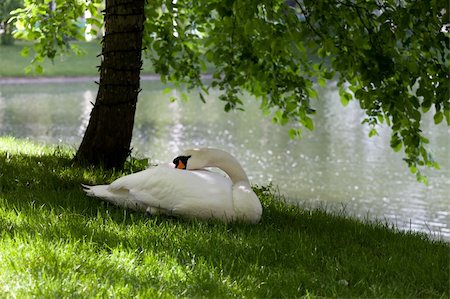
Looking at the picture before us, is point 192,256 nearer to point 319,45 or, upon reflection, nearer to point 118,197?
point 118,197

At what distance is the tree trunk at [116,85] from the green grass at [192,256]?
→ 104 cm

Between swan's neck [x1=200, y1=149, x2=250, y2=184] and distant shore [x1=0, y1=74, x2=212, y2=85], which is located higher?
distant shore [x1=0, y1=74, x2=212, y2=85]

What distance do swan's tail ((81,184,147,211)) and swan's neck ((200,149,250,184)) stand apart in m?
0.65

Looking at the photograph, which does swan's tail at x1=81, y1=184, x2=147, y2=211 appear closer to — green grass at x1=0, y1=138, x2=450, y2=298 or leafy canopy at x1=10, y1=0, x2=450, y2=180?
green grass at x1=0, y1=138, x2=450, y2=298

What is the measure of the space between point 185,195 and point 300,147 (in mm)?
12105

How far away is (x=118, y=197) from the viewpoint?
4.75 metres

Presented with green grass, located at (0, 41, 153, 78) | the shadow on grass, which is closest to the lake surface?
the shadow on grass

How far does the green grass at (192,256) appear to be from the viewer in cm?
321

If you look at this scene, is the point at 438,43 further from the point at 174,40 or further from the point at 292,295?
the point at 174,40

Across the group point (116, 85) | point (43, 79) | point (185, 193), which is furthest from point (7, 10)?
point (185, 193)

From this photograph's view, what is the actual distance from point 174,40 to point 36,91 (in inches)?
938

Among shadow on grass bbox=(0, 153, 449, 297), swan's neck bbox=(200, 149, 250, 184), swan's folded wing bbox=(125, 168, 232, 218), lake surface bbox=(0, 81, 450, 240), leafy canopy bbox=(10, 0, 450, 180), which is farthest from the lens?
lake surface bbox=(0, 81, 450, 240)

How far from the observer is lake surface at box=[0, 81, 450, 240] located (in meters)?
10.9

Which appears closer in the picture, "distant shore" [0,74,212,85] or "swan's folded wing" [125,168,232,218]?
"swan's folded wing" [125,168,232,218]
